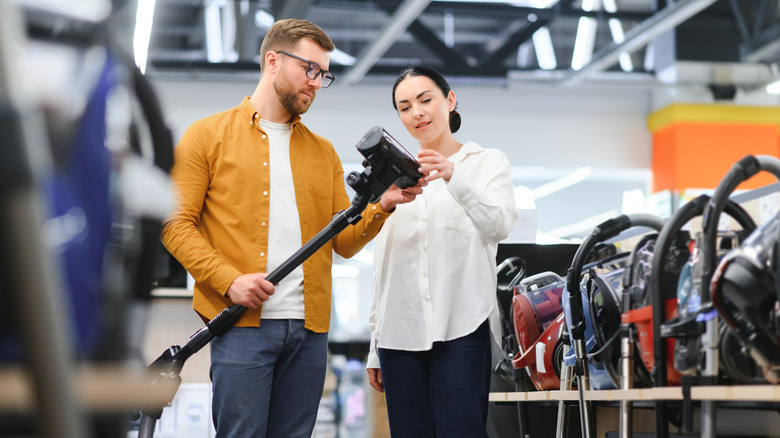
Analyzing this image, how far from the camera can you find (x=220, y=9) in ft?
28.2

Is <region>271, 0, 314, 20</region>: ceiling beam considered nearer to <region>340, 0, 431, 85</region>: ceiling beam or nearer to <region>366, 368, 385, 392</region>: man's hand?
<region>340, 0, 431, 85</region>: ceiling beam

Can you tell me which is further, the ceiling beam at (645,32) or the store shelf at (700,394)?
the ceiling beam at (645,32)

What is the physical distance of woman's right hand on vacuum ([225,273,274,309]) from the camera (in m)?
1.96

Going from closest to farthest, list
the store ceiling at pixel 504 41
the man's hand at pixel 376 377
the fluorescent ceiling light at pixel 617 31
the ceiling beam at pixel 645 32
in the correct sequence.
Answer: the man's hand at pixel 376 377
the ceiling beam at pixel 645 32
the store ceiling at pixel 504 41
the fluorescent ceiling light at pixel 617 31

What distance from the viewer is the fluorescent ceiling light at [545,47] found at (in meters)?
9.15

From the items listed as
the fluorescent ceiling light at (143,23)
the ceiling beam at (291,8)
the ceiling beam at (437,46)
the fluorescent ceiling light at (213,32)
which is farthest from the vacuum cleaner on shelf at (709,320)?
the fluorescent ceiling light at (213,32)

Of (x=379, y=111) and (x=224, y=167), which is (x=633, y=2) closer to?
(x=379, y=111)

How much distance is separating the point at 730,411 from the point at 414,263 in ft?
3.04

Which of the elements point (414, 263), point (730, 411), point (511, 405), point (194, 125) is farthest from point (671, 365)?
point (511, 405)

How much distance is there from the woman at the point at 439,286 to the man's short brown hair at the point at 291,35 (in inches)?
13.3

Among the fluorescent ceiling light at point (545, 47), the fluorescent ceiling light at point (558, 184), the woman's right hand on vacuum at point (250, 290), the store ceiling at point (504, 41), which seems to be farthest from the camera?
the fluorescent ceiling light at point (558, 184)

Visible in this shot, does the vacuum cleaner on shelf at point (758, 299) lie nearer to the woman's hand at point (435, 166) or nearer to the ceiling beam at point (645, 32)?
the woman's hand at point (435, 166)

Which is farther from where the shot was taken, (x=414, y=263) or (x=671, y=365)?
(x=414, y=263)

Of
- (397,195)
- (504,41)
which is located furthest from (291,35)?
(504,41)
